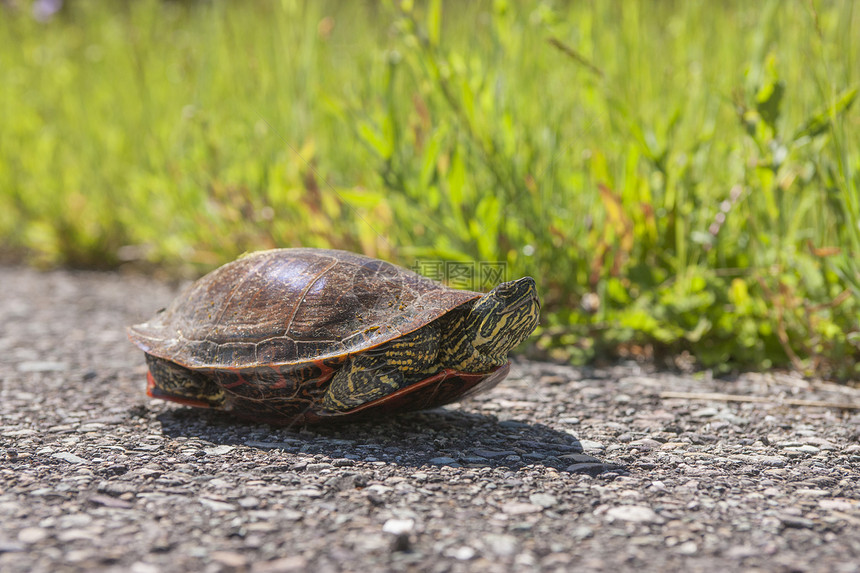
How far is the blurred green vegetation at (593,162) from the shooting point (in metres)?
2.78

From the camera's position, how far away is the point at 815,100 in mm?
2850

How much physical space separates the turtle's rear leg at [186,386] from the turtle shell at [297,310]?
63 mm

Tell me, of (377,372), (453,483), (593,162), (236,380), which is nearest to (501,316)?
(377,372)

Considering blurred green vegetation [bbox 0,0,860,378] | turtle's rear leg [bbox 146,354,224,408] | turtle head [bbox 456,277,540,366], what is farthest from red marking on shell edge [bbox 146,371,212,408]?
blurred green vegetation [bbox 0,0,860,378]

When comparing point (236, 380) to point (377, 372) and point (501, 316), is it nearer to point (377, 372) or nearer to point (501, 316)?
point (377, 372)

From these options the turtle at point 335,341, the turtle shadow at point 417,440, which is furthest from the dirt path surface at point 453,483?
the turtle at point 335,341

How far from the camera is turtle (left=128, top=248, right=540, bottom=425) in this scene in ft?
6.76

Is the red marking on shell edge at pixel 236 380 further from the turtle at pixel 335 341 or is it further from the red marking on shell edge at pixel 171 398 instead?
the red marking on shell edge at pixel 171 398

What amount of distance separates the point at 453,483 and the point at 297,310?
72 centimetres

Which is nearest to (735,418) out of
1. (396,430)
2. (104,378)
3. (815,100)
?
(396,430)

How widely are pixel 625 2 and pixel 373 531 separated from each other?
9.02 ft

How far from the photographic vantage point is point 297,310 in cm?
214

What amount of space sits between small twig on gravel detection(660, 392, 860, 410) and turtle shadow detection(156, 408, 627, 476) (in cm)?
67

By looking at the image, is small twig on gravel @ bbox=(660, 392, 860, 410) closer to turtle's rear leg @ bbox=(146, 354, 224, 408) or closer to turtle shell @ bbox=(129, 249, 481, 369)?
turtle shell @ bbox=(129, 249, 481, 369)
